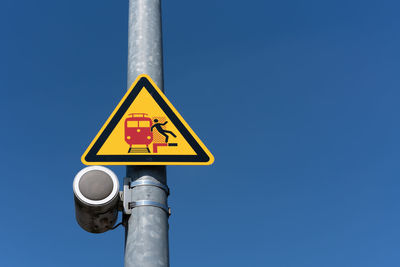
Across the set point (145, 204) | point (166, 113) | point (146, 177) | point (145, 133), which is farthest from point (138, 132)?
point (145, 204)

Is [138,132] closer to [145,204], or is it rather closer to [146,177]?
[146,177]

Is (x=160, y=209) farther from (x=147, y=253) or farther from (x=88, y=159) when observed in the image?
(x=88, y=159)

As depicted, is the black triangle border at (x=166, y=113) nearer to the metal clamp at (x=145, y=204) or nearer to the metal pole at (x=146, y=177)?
the metal pole at (x=146, y=177)

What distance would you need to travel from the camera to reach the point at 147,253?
2156 mm

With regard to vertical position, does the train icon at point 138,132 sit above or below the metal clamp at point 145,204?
above

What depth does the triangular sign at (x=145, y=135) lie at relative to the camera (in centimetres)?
262

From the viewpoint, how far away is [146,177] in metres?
2.47

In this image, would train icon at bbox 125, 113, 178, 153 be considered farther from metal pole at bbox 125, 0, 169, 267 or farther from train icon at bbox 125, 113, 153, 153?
metal pole at bbox 125, 0, 169, 267

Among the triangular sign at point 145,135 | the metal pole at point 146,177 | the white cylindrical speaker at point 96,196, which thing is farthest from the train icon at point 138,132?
the white cylindrical speaker at point 96,196

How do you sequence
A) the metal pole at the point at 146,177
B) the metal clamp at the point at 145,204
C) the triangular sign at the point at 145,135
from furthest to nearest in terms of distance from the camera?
the triangular sign at the point at 145,135 < the metal clamp at the point at 145,204 < the metal pole at the point at 146,177

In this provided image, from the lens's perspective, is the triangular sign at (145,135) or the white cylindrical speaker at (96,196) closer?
the white cylindrical speaker at (96,196)

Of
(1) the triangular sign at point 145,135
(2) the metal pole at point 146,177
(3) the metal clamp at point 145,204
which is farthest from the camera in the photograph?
(1) the triangular sign at point 145,135

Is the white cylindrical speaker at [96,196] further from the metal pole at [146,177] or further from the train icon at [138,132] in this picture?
the train icon at [138,132]

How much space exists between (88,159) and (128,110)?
0.38m
